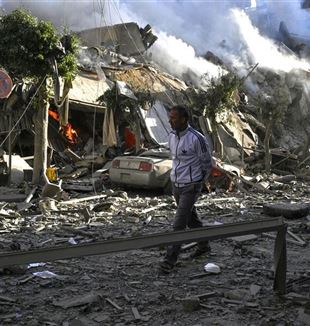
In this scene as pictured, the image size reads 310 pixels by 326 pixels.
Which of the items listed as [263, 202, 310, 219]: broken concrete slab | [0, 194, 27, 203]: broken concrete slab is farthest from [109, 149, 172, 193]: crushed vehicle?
[263, 202, 310, 219]: broken concrete slab

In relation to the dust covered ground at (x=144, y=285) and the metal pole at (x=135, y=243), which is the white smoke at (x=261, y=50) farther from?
the metal pole at (x=135, y=243)

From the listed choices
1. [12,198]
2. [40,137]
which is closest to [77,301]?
[12,198]

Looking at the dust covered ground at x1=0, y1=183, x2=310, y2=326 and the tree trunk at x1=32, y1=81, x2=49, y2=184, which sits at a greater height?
the tree trunk at x1=32, y1=81, x2=49, y2=184

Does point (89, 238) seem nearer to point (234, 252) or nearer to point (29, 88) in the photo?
point (234, 252)

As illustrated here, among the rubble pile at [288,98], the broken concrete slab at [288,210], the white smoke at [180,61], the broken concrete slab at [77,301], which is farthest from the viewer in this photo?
the white smoke at [180,61]

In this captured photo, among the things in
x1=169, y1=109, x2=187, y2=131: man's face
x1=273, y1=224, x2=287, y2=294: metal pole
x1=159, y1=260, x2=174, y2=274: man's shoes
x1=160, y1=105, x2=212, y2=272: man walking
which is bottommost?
x1=159, y1=260, x2=174, y2=274: man's shoes

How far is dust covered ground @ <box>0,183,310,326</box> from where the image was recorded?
13.6 ft

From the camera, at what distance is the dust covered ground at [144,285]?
414 cm

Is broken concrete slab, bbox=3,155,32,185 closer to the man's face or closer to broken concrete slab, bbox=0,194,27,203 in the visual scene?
broken concrete slab, bbox=0,194,27,203

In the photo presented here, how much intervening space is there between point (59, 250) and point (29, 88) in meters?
11.2

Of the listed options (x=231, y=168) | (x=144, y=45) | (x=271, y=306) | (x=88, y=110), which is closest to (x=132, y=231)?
(x=271, y=306)

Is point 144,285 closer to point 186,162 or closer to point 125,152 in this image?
point 186,162

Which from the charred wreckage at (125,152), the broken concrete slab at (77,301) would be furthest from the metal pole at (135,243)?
the broken concrete slab at (77,301)

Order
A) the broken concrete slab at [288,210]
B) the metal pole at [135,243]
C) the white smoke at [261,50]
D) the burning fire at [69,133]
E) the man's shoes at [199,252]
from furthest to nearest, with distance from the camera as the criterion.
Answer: the white smoke at [261,50] < the burning fire at [69,133] < the broken concrete slab at [288,210] < the man's shoes at [199,252] < the metal pole at [135,243]
